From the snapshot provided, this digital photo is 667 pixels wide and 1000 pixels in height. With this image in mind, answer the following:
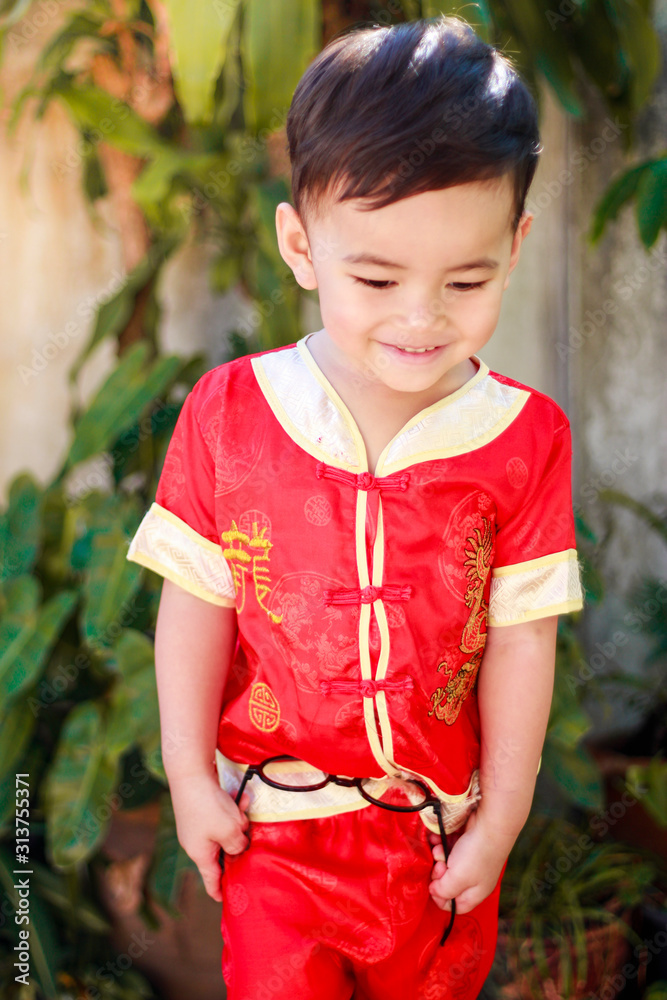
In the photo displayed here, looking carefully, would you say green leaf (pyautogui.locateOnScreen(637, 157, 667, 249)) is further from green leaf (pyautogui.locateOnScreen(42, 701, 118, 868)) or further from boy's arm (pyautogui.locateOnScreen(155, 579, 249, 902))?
green leaf (pyautogui.locateOnScreen(42, 701, 118, 868))

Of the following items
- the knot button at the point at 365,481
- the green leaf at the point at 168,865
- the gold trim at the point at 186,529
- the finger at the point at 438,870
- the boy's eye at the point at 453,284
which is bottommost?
the green leaf at the point at 168,865

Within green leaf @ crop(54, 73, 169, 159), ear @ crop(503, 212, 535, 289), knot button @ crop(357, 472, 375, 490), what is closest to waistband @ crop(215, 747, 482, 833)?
knot button @ crop(357, 472, 375, 490)

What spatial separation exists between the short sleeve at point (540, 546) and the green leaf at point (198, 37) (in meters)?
0.93

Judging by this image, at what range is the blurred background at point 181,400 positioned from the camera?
5.20 feet

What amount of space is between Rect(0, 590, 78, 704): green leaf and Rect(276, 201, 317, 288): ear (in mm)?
982

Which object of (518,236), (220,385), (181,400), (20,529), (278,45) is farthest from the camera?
(181,400)

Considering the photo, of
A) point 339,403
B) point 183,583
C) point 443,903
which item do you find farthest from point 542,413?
point 443,903

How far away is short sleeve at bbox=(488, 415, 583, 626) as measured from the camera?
0.90 meters

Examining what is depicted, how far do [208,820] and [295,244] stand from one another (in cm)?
60

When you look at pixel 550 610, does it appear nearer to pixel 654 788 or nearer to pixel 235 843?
pixel 235 843

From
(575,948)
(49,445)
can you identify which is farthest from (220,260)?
(575,948)

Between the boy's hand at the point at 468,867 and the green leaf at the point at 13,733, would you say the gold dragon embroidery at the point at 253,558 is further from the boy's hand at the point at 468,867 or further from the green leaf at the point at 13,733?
the green leaf at the point at 13,733

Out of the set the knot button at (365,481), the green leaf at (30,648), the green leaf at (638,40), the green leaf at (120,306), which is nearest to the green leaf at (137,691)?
the green leaf at (30,648)

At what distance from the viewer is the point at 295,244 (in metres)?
0.87
